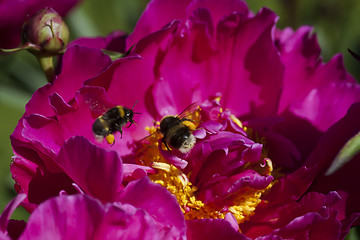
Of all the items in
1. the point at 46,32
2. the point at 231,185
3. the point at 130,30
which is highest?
the point at 46,32

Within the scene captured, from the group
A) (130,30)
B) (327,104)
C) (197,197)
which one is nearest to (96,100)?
(197,197)

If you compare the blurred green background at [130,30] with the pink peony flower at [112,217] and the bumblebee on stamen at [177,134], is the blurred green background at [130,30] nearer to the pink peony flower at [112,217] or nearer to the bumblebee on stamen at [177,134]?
the bumblebee on stamen at [177,134]

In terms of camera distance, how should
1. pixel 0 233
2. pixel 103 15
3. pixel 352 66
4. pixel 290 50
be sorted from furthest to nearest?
pixel 103 15, pixel 352 66, pixel 290 50, pixel 0 233

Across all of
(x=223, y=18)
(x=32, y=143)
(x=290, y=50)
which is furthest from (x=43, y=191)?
(x=290, y=50)

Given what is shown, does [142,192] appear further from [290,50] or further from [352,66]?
[352,66]

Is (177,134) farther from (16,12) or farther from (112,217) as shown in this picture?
(16,12)

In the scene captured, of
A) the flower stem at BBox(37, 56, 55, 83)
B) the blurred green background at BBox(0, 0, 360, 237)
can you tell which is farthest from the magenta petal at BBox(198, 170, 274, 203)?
the blurred green background at BBox(0, 0, 360, 237)

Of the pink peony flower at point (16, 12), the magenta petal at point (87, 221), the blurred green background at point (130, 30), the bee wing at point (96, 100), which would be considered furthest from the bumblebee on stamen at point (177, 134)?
the blurred green background at point (130, 30)
